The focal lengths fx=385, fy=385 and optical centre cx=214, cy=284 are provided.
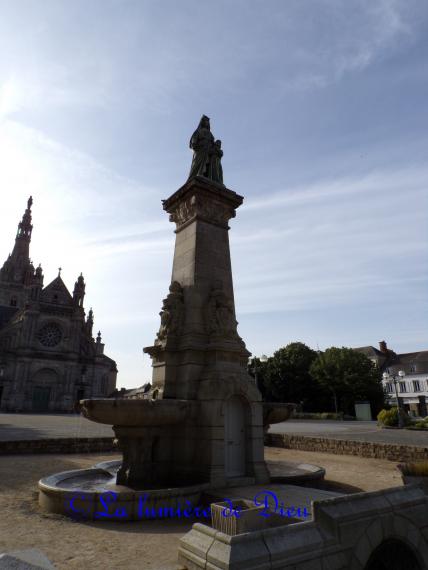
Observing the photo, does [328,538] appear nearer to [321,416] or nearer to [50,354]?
[321,416]

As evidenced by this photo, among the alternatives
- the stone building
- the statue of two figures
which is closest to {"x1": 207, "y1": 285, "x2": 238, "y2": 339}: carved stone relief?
the statue of two figures

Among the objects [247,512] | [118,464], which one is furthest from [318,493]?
[118,464]

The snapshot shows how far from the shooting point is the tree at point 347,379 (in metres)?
46.1

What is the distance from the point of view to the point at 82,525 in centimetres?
606

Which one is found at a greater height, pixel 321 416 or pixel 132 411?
pixel 132 411

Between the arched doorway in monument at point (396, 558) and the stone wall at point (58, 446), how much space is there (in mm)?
13372

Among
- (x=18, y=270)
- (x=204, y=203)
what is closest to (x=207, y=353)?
(x=204, y=203)

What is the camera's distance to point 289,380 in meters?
50.4

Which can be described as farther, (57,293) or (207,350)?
(57,293)

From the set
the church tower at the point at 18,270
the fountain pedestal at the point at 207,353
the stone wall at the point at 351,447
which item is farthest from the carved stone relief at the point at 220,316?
the church tower at the point at 18,270

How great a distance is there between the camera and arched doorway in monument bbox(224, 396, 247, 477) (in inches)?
330

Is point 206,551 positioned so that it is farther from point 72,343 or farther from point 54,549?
point 72,343

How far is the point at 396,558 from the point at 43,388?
58820mm

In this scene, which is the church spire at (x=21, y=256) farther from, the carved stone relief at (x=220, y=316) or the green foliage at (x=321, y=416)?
the carved stone relief at (x=220, y=316)
